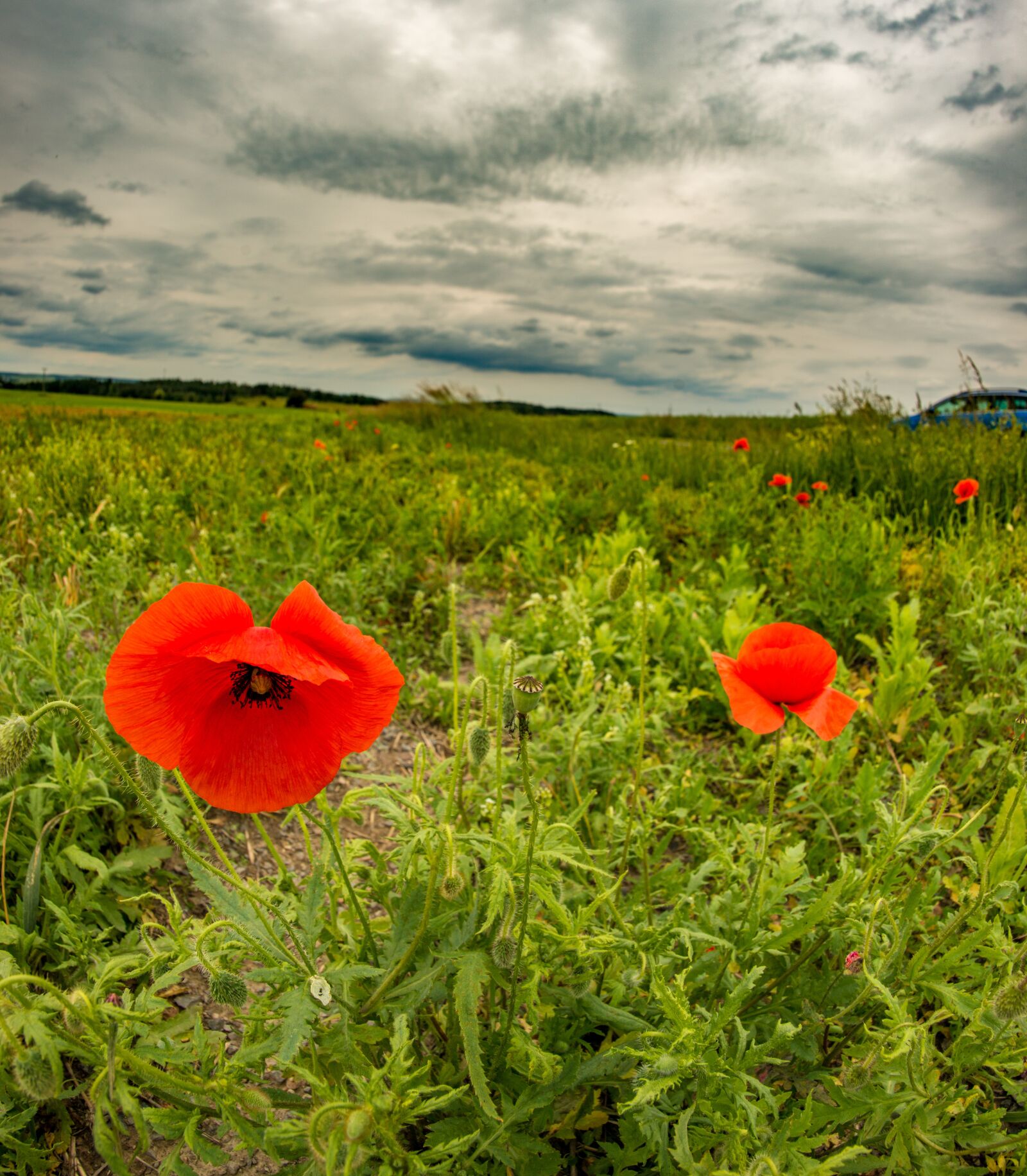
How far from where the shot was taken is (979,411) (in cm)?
928

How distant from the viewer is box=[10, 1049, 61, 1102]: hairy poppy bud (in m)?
1.06

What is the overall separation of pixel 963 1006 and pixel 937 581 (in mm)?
3115

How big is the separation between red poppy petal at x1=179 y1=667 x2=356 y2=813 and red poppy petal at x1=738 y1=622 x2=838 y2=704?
0.82 m

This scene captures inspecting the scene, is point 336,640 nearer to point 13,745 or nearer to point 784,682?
point 13,745

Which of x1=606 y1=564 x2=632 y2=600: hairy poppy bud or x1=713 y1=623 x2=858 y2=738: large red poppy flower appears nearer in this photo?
x1=713 y1=623 x2=858 y2=738: large red poppy flower

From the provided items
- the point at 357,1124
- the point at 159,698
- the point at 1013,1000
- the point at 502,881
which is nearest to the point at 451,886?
the point at 502,881

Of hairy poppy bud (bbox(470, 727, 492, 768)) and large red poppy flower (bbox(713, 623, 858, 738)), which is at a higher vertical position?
large red poppy flower (bbox(713, 623, 858, 738))

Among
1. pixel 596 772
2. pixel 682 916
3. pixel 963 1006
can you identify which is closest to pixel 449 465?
pixel 596 772

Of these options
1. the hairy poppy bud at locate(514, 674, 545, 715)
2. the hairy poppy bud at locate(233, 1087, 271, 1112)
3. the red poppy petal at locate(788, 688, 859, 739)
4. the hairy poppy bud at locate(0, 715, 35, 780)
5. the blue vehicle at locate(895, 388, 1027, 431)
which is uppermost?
the blue vehicle at locate(895, 388, 1027, 431)

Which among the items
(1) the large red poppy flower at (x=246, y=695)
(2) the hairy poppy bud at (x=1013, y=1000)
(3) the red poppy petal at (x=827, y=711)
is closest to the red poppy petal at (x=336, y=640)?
(1) the large red poppy flower at (x=246, y=695)

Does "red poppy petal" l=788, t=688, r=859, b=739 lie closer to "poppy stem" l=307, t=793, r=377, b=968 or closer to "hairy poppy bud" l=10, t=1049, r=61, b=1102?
"poppy stem" l=307, t=793, r=377, b=968

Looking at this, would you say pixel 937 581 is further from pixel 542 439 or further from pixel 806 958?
pixel 542 439

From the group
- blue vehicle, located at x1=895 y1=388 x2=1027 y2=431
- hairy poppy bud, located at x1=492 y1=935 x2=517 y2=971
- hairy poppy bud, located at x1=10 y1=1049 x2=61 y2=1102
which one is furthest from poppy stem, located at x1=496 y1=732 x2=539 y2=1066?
blue vehicle, located at x1=895 y1=388 x2=1027 y2=431

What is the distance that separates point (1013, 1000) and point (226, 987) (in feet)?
4.39
